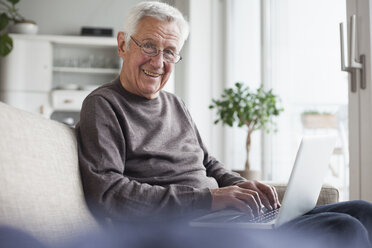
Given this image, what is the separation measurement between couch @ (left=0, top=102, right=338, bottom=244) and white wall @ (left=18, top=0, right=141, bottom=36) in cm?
432

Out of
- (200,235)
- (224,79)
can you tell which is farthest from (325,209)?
(224,79)

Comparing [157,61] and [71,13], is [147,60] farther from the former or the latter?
[71,13]

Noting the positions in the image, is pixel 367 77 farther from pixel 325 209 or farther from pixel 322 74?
pixel 325 209

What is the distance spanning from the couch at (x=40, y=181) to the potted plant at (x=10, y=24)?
3775 mm

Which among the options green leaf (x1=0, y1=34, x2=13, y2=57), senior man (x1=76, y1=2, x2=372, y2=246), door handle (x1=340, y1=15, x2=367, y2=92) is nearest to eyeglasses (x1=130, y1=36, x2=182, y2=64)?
senior man (x1=76, y1=2, x2=372, y2=246)

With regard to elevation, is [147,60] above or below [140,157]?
above

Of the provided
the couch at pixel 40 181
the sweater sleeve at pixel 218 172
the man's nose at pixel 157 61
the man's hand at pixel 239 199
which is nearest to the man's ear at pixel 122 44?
the man's nose at pixel 157 61

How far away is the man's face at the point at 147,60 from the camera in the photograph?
1.41 m

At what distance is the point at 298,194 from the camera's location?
3.65ft

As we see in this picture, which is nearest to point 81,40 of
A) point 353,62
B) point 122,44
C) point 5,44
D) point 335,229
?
point 5,44

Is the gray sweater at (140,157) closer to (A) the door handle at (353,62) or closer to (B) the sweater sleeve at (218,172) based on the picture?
(B) the sweater sleeve at (218,172)

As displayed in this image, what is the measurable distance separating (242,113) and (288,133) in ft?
1.68

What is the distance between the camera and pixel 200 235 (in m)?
1.07

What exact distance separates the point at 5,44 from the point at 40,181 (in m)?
4.01
